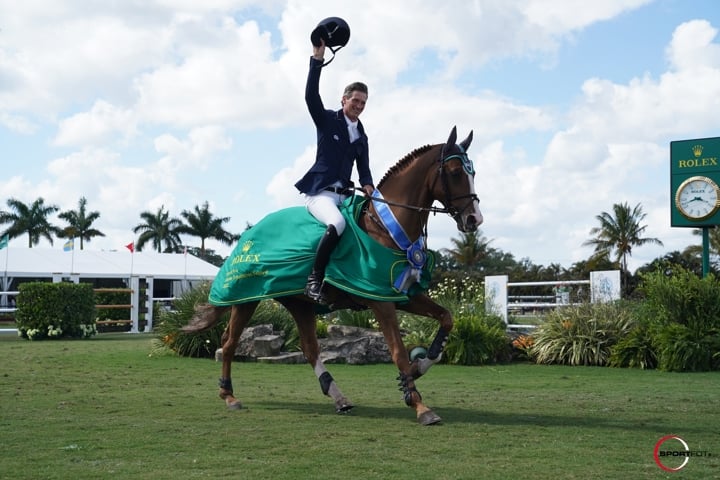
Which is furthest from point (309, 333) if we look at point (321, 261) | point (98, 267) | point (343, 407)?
point (98, 267)

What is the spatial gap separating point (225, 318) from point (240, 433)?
8.35 metres

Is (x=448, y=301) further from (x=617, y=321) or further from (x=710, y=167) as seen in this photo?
(x=710, y=167)

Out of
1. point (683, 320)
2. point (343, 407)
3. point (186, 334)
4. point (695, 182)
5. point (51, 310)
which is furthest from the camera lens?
point (51, 310)

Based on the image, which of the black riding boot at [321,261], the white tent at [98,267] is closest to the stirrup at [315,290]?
the black riding boot at [321,261]

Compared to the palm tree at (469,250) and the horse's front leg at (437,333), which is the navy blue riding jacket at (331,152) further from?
the palm tree at (469,250)

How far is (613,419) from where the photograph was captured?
6.41 metres

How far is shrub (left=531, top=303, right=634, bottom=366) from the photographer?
12742 mm

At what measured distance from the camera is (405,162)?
22.5ft

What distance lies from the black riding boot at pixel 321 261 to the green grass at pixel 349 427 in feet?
3.60

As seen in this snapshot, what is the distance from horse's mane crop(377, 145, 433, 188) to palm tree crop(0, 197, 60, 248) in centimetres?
6223

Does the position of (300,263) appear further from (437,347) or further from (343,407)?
(437,347)

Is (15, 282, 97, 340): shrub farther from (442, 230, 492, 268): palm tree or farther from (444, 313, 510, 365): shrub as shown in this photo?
(442, 230, 492, 268): palm tree

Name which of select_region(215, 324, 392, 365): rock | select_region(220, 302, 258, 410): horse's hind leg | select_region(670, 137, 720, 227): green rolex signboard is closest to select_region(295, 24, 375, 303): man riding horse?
select_region(220, 302, 258, 410): horse's hind leg

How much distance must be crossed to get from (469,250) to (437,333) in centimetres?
5718
